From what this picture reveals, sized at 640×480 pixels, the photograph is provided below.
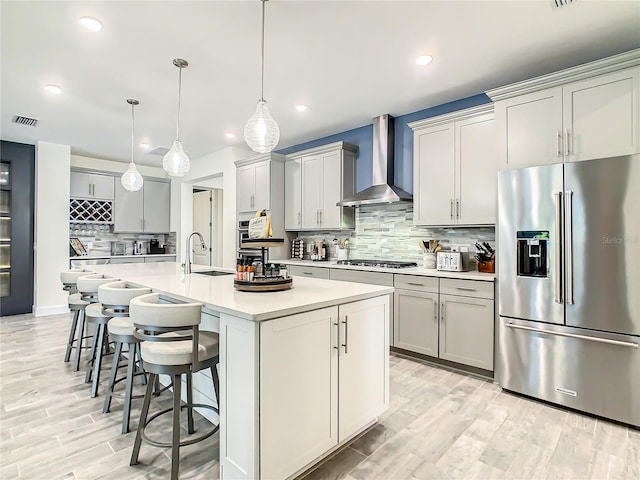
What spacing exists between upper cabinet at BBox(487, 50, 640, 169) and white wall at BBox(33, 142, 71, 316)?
631cm

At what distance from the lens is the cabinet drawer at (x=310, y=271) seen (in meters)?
4.34

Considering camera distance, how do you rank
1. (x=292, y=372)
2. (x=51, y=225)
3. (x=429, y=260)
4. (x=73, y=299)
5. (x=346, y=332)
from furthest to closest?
(x=51, y=225) → (x=429, y=260) → (x=73, y=299) → (x=346, y=332) → (x=292, y=372)

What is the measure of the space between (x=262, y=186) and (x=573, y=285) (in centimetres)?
408

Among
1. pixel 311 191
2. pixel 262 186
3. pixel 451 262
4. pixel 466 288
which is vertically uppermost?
pixel 262 186

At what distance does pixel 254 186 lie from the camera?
5.45m

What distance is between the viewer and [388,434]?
2.21m

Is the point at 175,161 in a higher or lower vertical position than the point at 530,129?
lower

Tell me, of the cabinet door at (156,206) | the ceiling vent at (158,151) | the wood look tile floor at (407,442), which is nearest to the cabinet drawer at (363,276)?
the wood look tile floor at (407,442)

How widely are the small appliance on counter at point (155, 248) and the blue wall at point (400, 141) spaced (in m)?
4.40

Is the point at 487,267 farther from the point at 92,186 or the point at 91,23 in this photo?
the point at 92,186

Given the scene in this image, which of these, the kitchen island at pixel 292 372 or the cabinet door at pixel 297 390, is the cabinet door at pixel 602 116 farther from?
the cabinet door at pixel 297 390

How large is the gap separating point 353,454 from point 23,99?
477 cm

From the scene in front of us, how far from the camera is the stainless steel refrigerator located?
230 cm

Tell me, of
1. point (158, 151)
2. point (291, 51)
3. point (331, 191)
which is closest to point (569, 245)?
point (291, 51)
